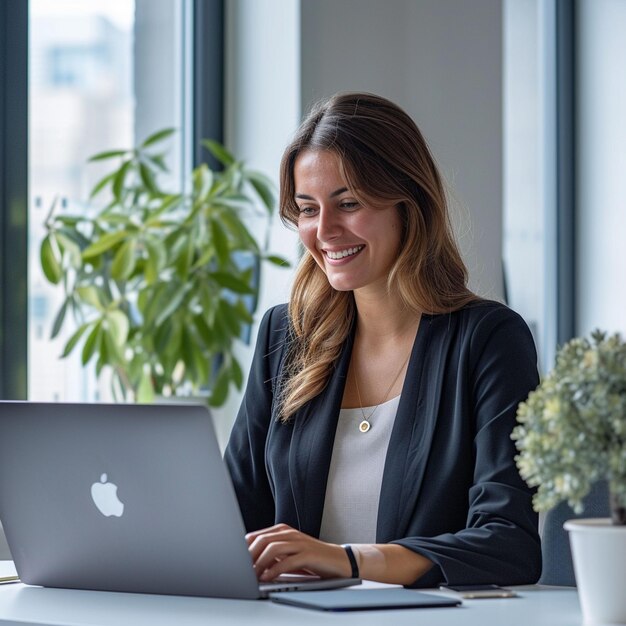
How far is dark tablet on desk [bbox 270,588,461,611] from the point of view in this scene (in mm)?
1404

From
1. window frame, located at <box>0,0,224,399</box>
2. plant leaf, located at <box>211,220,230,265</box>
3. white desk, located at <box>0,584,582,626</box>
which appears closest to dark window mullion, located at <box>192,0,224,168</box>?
plant leaf, located at <box>211,220,230,265</box>

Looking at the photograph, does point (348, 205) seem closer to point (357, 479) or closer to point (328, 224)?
point (328, 224)

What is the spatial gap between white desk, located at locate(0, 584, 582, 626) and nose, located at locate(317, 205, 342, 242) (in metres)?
0.83

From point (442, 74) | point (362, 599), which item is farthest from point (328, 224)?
point (442, 74)

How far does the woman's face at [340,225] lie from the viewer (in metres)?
2.15

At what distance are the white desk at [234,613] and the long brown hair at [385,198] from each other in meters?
0.76

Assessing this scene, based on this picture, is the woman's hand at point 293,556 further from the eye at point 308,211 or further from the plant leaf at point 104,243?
the plant leaf at point 104,243

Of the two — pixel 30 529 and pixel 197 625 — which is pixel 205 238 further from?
pixel 197 625

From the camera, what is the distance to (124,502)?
1492 millimetres

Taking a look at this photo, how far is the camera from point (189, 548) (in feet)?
4.82

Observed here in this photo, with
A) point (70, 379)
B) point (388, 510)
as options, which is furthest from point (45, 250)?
point (388, 510)

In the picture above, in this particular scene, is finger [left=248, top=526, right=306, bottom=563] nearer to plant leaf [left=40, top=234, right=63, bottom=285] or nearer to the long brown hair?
the long brown hair

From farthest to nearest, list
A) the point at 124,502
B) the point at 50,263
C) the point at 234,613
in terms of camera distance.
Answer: the point at 50,263 → the point at 124,502 → the point at 234,613

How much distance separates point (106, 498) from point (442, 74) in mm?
2664
